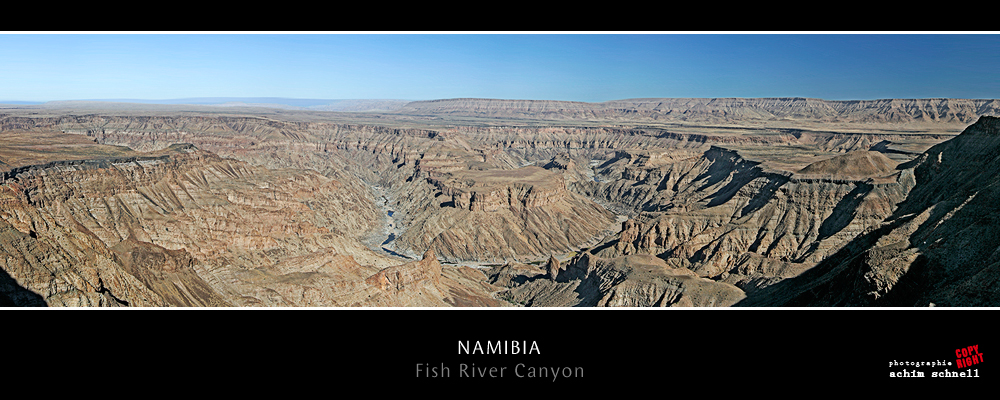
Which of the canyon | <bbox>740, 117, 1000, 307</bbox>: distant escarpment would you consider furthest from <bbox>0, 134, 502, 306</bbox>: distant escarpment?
<bbox>740, 117, 1000, 307</bbox>: distant escarpment

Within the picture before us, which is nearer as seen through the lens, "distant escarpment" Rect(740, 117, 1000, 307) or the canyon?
"distant escarpment" Rect(740, 117, 1000, 307)

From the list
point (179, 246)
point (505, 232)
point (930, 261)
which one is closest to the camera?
point (930, 261)

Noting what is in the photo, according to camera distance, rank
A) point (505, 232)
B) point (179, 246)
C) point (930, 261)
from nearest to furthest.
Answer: point (930, 261) < point (179, 246) < point (505, 232)

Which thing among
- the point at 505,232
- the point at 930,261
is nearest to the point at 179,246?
the point at 505,232

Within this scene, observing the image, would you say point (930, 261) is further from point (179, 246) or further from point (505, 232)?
point (505, 232)

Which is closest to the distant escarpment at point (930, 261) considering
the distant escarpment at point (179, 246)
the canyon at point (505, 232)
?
the canyon at point (505, 232)

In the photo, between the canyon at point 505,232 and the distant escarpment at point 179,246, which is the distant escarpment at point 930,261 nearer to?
the canyon at point 505,232

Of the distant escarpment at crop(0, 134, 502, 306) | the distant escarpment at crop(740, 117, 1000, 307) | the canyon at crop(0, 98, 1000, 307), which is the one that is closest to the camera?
the distant escarpment at crop(740, 117, 1000, 307)

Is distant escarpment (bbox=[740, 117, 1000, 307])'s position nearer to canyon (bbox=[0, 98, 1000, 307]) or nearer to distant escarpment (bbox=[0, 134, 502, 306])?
canyon (bbox=[0, 98, 1000, 307])
